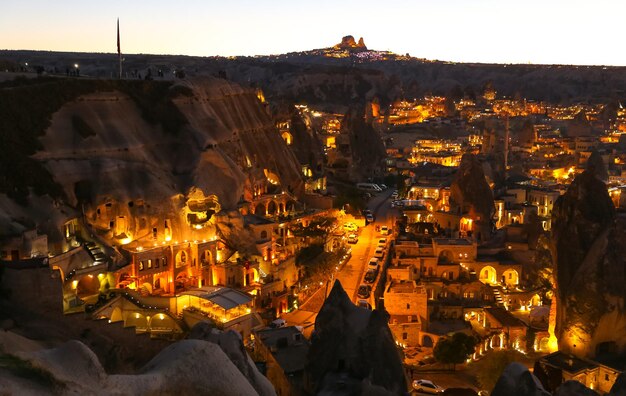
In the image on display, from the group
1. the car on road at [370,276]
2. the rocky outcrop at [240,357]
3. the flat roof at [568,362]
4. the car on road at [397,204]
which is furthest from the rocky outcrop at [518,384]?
the car on road at [397,204]

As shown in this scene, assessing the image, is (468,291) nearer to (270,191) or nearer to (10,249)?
(270,191)

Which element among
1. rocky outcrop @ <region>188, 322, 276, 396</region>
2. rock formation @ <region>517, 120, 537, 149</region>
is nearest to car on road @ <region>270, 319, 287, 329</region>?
rocky outcrop @ <region>188, 322, 276, 396</region>

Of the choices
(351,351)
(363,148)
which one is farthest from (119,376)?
(363,148)

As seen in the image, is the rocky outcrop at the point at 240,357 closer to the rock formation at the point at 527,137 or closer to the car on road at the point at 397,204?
the car on road at the point at 397,204

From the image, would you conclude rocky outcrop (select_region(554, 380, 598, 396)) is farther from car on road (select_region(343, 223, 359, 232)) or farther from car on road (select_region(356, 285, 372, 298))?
car on road (select_region(343, 223, 359, 232))

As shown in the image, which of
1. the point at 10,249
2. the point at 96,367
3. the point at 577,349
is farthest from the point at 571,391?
the point at 10,249
